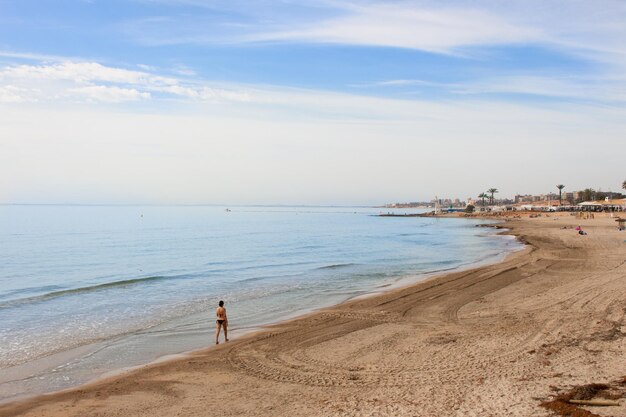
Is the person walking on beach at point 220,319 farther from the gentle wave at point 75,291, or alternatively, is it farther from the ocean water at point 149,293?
the gentle wave at point 75,291

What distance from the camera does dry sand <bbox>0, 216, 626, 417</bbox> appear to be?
9.51 m

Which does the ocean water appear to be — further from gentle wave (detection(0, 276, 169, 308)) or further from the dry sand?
the dry sand

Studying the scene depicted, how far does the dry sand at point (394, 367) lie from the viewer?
9.51m

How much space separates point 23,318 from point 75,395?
11.6m

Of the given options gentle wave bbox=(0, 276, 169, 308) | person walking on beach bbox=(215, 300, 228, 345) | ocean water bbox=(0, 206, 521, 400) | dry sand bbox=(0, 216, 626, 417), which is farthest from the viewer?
gentle wave bbox=(0, 276, 169, 308)

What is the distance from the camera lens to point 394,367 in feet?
39.2

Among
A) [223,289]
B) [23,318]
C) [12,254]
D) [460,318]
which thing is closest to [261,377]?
[460,318]

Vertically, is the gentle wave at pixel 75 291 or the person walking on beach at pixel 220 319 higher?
the person walking on beach at pixel 220 319

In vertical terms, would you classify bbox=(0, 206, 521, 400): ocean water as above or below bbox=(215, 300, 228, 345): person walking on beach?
below

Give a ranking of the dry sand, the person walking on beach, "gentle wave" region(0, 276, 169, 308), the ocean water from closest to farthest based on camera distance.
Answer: the dry sand
the ocean water
the person walking on beach
"gentle wave" region(0, 276, 169, 308)

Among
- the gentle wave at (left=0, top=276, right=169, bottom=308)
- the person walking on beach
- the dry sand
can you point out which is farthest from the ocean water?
the dry sand

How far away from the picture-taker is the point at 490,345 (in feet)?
43.2

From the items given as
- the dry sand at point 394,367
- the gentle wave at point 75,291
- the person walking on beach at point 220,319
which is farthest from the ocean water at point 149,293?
the dry sand at point 394,367

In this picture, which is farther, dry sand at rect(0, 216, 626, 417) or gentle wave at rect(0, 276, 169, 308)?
gentle wave at rect(0, 276, 169, 308)
